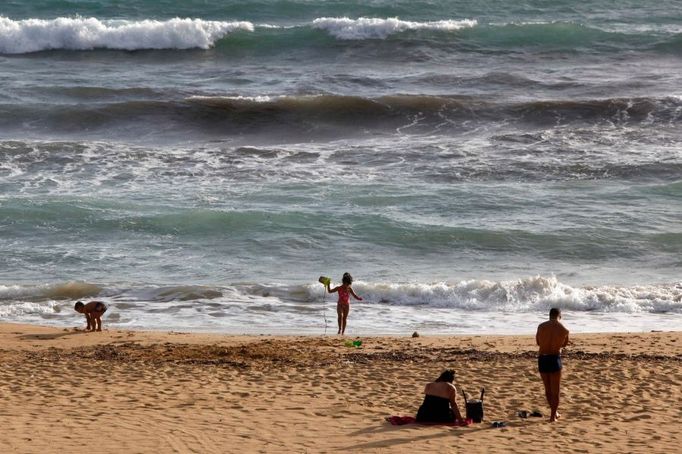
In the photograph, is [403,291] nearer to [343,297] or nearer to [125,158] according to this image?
[343,297]

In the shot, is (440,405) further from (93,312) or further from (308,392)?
(93,312)

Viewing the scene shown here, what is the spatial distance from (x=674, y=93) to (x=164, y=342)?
63.7 ft

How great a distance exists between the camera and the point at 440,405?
411 inches

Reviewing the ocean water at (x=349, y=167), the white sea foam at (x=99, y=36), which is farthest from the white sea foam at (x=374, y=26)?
the white sea foam at (x=99, y=36)

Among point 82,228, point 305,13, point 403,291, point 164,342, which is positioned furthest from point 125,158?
point 305,13

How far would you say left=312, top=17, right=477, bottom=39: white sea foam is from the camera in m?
36.4

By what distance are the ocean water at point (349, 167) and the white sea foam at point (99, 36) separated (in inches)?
2.9

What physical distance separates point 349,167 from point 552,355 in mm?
13544

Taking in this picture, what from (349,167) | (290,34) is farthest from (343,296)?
(290,34)

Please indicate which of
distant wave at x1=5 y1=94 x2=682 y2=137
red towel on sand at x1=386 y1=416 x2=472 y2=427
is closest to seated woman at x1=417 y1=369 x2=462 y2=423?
red towel on sand at x1=386 y1=416 x2=472 y2=427

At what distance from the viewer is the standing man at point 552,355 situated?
10.5 m

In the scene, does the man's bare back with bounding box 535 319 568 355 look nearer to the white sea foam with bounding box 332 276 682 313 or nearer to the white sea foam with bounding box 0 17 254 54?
the white sea foam with bounding box 332 276 682 313

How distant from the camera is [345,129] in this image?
27375 mm

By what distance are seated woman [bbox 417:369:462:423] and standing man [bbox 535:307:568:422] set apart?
895 mm
